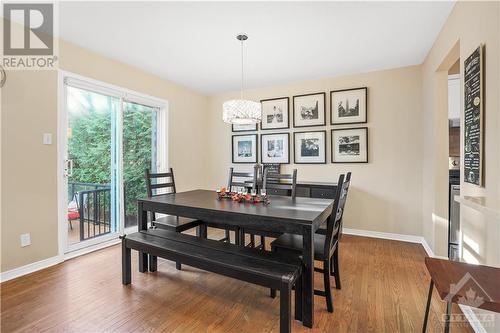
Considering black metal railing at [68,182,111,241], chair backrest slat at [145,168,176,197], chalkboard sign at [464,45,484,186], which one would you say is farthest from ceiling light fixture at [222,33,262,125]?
black metal railing at [68,182,111,241]

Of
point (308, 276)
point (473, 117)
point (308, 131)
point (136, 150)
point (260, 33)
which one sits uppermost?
point (260, 33)

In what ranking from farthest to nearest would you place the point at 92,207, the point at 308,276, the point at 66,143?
1. the point at 92,207
2. the point at 66,143
3. the point at 308,276

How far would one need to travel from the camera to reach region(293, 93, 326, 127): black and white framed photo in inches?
159

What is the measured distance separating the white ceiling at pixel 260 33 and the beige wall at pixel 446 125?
0.28m

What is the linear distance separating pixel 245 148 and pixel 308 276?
3252 mm

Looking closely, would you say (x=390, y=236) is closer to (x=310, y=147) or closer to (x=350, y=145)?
(x=350, y=145)

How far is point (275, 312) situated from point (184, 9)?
106 inches

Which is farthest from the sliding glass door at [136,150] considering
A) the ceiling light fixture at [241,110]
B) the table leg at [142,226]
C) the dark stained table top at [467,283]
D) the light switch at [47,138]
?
the dark stained table top at [467,283]

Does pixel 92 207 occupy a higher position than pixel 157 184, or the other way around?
pixel 157 184

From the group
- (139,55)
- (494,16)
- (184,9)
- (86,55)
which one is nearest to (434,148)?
(494,16)

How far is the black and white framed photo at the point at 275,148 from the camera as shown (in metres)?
4.34

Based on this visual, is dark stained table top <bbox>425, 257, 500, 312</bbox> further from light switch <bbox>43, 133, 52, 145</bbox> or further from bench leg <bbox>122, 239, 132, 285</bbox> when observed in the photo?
light switch <bbox>43, 133, 52, 145</bbox>

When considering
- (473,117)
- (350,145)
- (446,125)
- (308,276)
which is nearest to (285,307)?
(308,276)

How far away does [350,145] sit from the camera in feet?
12.6
